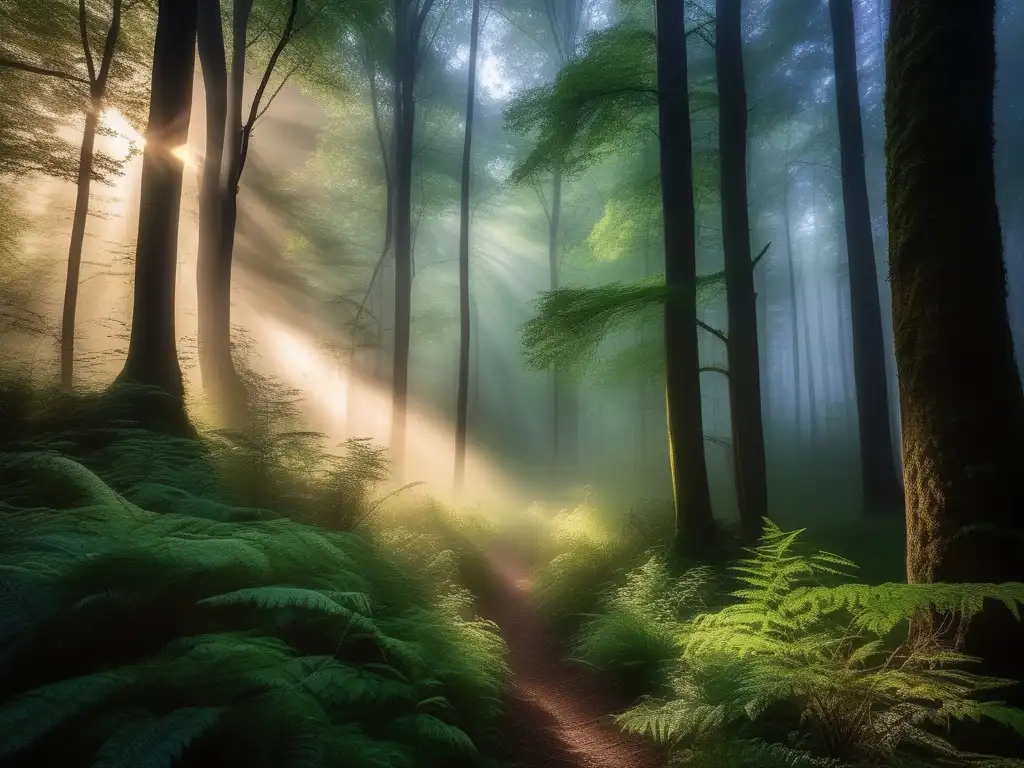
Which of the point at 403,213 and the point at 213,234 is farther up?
the point at 403,213

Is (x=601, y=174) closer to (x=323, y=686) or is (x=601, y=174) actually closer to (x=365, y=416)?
(x=365, y=416)

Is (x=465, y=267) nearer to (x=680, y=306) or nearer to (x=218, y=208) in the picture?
(x=218, y=208)

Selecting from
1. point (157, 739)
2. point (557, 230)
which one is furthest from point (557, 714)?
point (557, 230)

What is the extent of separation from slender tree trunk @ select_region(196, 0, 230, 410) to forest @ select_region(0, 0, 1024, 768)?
9 cm

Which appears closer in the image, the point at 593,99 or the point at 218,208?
the point at 593,99

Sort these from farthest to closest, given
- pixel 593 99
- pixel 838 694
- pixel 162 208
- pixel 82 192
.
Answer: pixel 82 192 → pixel 593 99 → pixel 162 208 → pixel 838 694

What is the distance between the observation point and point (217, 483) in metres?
5.03

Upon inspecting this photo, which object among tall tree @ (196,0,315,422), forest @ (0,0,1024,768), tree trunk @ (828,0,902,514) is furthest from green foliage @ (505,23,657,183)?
tall tree @ (196,0,315,422)

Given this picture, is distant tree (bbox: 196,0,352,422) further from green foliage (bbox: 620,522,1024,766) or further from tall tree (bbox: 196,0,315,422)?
green foliage (bbox: 620,522,1024,766)

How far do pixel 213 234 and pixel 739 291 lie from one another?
10055 millimetres

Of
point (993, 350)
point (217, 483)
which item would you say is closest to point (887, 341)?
point (993, 350)

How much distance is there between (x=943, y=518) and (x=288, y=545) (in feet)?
14.0

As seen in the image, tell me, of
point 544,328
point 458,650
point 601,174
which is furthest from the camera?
point 601,174

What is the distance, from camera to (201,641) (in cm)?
241
